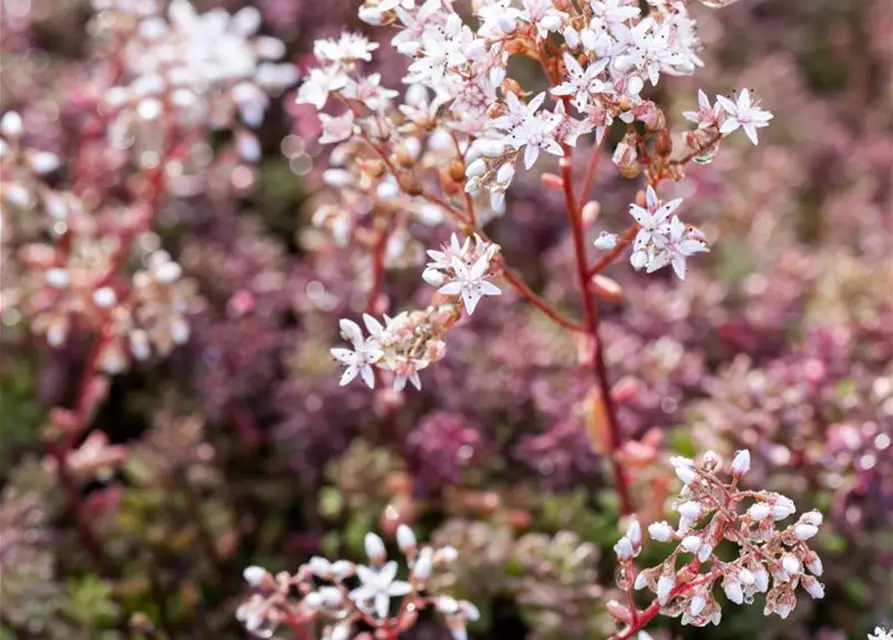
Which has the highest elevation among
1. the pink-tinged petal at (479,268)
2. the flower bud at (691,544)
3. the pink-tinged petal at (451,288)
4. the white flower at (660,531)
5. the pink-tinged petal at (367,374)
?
the pink-tinged petal at (479,268)

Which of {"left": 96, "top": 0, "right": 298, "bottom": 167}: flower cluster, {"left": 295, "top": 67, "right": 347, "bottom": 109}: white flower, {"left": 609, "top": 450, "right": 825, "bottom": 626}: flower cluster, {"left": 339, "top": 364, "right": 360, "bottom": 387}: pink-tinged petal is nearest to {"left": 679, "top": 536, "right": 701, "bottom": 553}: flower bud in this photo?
{"left": 609, "top": 450, "right": 825, "bottom": 626}: flower cluster

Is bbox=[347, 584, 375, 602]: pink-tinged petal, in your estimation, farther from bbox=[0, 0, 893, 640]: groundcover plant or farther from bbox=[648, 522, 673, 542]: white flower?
bbox=[648, 522, 673, 542]: white flower

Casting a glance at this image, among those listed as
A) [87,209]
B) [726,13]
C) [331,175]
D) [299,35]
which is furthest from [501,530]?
[726,13]

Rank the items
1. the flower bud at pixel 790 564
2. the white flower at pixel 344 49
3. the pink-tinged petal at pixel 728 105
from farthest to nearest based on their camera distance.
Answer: the white flower at pixel 344 49, the pink-tinged petal at pixel 728 105, the flower bud at pixel 790 564

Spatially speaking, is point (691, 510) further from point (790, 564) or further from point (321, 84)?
point (321, 84)

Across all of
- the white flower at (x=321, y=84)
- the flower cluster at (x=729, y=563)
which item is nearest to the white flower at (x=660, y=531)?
Answer: the flower cluster at (x=729, y=563)

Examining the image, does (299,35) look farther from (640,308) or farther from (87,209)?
(640,308)

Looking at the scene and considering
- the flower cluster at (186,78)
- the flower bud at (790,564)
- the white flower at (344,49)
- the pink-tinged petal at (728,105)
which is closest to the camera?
the flower bud at (790,564)

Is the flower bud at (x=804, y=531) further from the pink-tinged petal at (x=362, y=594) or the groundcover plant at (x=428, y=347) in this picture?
the pink-tinged petal at (x=362, y=594)
